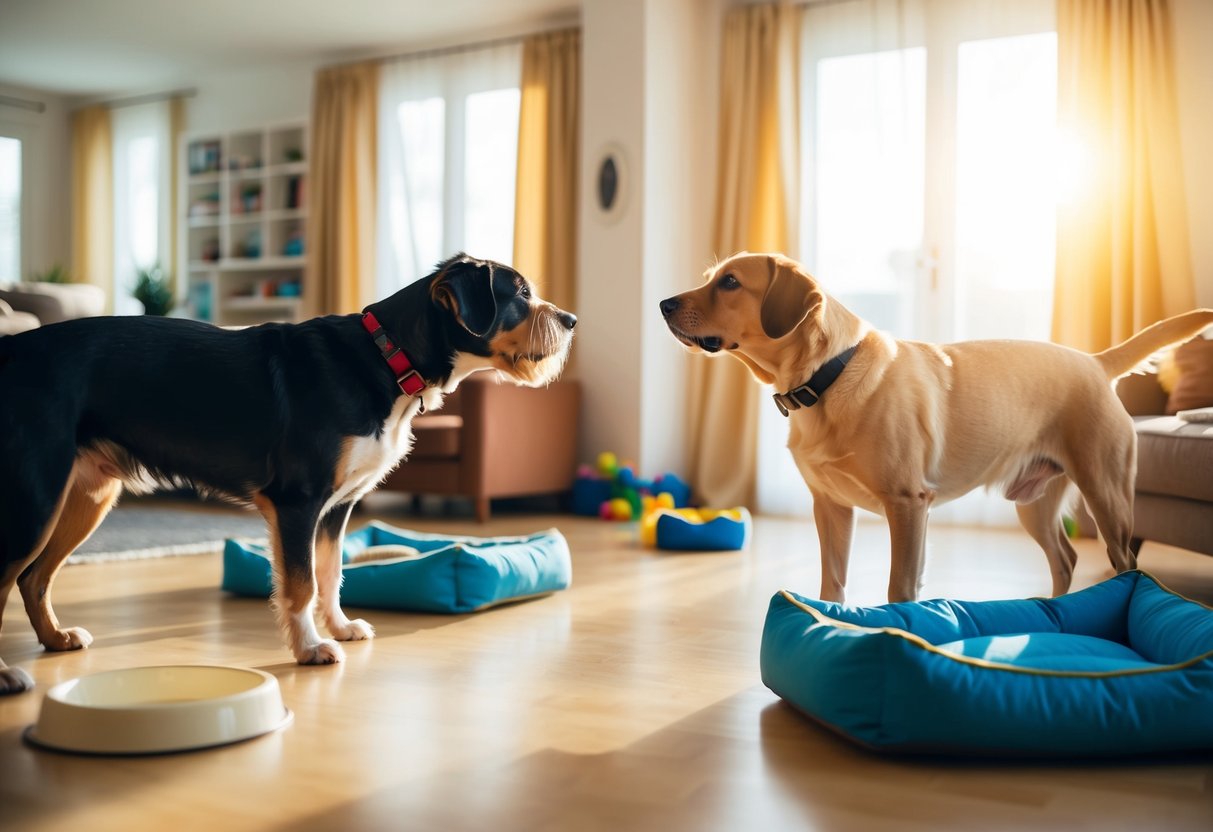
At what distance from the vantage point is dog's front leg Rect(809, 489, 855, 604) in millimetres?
2818

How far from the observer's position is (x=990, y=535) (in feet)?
17.5

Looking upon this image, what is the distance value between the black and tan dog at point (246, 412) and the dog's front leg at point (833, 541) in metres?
0.87

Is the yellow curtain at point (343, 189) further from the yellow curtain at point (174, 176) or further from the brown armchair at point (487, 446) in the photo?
the brown armchair at point (487, 446)

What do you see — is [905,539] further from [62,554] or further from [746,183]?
[746,183]

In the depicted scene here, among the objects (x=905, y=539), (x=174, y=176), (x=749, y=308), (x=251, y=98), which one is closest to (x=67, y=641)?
(x=749, y=308)

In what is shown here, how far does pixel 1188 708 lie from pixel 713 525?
294 cm

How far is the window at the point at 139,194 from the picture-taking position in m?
9.40

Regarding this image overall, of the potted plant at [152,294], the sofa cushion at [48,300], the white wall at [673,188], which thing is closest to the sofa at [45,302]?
the sofa cushion at [48,300]

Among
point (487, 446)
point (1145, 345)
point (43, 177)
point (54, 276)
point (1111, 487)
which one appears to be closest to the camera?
point (1111, 487)

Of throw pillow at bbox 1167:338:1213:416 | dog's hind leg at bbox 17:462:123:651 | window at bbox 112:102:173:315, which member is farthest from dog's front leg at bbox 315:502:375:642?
window at bbox 112:102:173:315

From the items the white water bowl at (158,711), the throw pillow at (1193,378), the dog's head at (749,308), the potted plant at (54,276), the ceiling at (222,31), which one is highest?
the ceiling at (222,31)

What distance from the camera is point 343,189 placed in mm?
7961

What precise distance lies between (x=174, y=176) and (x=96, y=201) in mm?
922

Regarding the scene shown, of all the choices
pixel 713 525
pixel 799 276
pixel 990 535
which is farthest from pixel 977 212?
pixel 799 276
